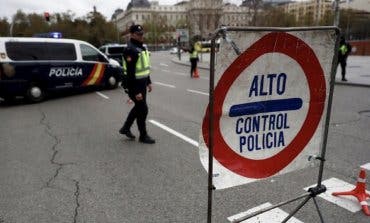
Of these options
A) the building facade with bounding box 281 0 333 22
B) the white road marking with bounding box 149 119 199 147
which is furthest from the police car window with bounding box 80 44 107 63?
the building facade with bounding box 281 0 333 22

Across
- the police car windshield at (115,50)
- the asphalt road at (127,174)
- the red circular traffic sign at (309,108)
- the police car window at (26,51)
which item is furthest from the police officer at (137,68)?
the police car windshield at (115,50)

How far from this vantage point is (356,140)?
636cm

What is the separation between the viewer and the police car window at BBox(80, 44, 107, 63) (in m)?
13.5

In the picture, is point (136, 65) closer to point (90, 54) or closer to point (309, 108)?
point (309, 108)

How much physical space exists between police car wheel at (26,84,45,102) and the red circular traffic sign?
1080 cm

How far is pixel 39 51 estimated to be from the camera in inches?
479

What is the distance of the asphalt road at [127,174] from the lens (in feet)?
12.5

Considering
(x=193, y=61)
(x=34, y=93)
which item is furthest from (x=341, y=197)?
(x=193, y=61)

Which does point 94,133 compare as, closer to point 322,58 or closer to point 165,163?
point 165,163

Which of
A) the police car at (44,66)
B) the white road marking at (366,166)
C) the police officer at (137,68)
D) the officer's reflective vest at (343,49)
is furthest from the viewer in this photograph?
the officer's reflective vest at (343,49)

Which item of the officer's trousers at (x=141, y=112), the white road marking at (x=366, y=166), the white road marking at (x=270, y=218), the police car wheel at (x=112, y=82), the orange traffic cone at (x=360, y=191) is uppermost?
the officer's trousers at (x=141, y=112)

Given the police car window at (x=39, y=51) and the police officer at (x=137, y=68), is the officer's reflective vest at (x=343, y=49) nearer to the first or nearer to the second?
the police car window at (x=39, y=51)

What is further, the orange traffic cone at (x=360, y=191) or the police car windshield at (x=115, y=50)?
the police car windshield at (x=115, y=50)

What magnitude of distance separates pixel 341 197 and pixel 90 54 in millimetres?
11512
